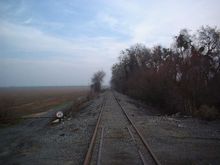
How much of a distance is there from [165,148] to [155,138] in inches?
68.9

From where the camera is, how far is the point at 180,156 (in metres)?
7.88

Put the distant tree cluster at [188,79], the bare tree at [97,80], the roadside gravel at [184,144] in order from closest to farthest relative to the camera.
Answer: the roadside gravel at [184,144]
the distant tree cluster at [188,79]
the bare tree at [97,80]

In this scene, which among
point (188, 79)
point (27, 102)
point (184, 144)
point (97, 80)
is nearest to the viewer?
point (184, 144)

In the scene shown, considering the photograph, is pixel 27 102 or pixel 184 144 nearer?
pixel 184 144

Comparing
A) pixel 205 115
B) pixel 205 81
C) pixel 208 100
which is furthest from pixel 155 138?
pixel 205 81

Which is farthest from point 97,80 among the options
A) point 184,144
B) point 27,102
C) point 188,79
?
point 184,144

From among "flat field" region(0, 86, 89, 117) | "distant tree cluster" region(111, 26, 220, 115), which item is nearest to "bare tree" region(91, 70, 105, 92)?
"flat field" region(0, 86, 89, 117)

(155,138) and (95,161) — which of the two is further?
(155,138)

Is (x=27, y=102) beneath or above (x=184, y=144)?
beneath

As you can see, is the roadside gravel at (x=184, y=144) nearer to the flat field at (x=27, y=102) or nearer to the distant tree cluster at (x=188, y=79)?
the distant tree cluster at (x=188, y=79)

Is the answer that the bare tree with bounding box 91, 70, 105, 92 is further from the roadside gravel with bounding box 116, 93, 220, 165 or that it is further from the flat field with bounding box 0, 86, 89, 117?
the roadside gravel with bounding box 116, 93, 220, 165

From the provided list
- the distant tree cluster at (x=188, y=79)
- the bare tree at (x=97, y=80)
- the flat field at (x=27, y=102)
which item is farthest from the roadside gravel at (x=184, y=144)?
the bare tree at (x=97, y=80)

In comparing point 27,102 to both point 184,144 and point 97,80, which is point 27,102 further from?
point 184,144

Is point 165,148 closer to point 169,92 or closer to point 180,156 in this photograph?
point 180,156
